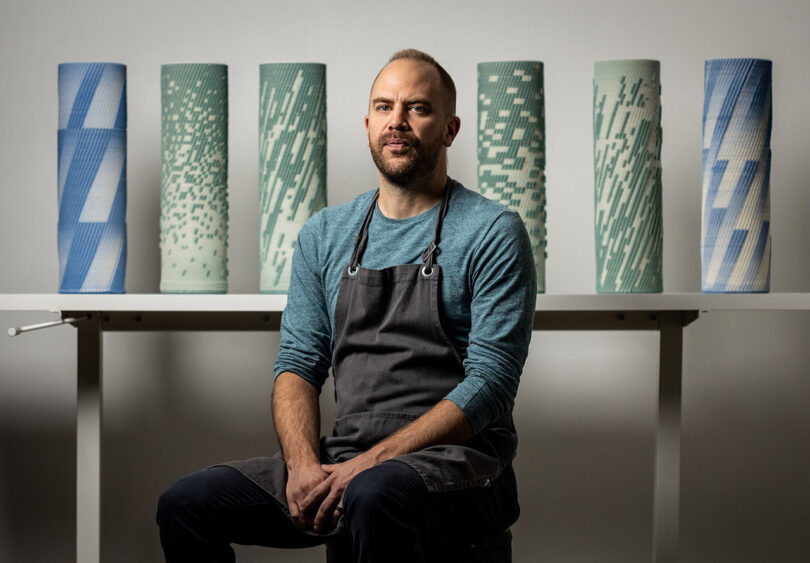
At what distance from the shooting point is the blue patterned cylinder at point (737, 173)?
1.83 m

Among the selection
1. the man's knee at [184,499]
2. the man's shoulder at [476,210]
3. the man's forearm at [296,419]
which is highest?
the man's shoulder at [476,210]

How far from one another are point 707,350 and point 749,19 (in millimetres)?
705

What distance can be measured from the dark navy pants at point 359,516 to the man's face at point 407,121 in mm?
482

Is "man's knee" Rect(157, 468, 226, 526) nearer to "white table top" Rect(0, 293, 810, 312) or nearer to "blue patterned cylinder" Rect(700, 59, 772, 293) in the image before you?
"white table top" Rect(0, 293, 810, 312)

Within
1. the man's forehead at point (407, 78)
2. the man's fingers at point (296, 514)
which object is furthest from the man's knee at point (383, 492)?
the man's forehead at point (407, 78)

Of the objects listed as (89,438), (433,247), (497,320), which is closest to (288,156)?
(433,247)

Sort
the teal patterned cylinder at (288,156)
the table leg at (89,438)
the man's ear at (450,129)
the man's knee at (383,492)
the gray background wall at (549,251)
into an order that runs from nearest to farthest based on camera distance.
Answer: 1. the man's knee at (383,492)
2. the man's ear at (450,129)
3. the teal patterned cylinder at (288,156)
4. the table leg at (89,438)
5. the gray background wall at (549,251)

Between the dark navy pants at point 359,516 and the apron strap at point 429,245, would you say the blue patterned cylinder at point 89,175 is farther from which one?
the dark navy pants at point 359,516

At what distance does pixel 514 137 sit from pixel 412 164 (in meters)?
0.30

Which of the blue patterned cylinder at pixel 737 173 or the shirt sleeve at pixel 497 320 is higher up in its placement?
the blue patterned cylinder at pixel 737 173

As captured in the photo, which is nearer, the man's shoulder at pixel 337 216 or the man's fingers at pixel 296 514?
the man's fingers at pixel 296 514

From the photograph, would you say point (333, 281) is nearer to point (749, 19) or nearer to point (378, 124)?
point (378, 124)

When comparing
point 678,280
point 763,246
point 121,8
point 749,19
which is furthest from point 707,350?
point 121,8

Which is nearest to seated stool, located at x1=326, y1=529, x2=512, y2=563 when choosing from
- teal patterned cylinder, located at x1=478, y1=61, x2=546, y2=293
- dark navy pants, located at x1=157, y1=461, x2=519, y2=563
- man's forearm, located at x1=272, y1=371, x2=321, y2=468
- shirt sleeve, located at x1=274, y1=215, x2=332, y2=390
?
dark navy pants, located at x1=157, y1=461, x2=519, y2=563
